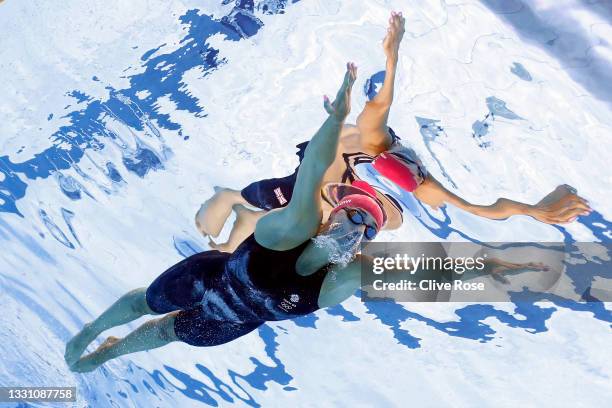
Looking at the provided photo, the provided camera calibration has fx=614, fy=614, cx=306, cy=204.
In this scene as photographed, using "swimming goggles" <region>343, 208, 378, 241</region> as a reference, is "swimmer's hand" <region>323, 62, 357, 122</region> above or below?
above

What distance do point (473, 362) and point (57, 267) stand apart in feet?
31.5

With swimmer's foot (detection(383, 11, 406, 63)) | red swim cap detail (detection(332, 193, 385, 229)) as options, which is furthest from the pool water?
red swim cap detail (detection(332, 193, 385, 229))

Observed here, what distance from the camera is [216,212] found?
7.43 metres

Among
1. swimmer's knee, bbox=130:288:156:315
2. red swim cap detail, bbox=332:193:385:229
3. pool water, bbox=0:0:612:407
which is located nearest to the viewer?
red swim cap detail, bbox=332:193:385:229

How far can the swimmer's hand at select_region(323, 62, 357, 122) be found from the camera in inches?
168

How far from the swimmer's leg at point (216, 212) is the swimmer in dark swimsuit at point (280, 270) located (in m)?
0.68

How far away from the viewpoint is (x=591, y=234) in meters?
9.53

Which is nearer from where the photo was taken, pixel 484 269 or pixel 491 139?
pixel 484 269

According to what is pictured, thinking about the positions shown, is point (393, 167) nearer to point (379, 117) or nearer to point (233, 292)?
point (379, 117)

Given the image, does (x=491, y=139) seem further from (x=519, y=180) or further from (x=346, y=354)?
(x=346, y=354)

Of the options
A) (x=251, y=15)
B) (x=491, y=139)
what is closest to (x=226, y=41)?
(x=251, y=15)

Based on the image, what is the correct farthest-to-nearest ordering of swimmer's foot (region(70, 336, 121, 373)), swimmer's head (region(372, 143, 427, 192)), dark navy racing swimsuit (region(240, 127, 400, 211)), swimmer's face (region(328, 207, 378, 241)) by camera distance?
1. swimmer's foot (region(70, 336, 121, 373))
2. dark navy racing swimsuit (region(240, 127, 400, 211))
3. swimmer's head (region(372, 143, 427, 192))
4. swimmer's face (region(328, 207, 378, 241))

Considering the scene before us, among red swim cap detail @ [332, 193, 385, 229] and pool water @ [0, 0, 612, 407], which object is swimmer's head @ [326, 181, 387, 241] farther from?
pool water @ [0, 0, 612, 407]

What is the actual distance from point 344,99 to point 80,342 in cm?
485
